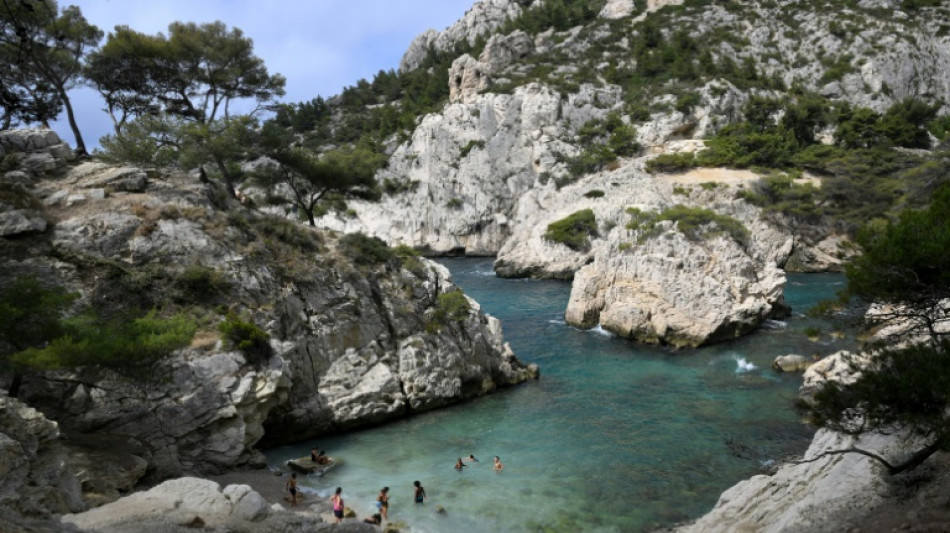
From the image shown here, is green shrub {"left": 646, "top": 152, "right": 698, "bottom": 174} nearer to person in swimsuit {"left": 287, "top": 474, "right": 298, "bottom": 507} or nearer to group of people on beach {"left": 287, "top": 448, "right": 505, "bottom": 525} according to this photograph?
group of people on beach {"left": 287, "top": 448, "right": 505, "bottom": 525}

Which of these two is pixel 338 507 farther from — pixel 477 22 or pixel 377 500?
pixel 477 22

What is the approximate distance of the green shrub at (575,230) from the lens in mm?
55906

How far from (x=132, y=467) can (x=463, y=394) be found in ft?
43.5

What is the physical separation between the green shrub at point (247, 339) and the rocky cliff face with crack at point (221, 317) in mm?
228

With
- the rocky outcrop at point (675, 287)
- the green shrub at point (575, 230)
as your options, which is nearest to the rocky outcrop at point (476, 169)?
the green shrub at point (575, 230)

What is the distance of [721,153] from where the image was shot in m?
61.5

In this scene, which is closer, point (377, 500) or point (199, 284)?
point (377, 500)

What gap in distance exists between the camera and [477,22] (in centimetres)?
11650

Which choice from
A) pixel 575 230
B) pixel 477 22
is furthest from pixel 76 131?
pixel 477 22

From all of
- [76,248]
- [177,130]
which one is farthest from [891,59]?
[76,248]

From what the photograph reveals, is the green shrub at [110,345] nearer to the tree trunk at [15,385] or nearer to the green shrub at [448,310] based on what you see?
the tree trunk at [15,385]

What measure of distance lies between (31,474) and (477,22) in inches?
4870

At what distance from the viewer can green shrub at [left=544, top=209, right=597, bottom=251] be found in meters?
55.9

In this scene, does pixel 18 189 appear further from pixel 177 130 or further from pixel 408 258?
pixel 408 258
